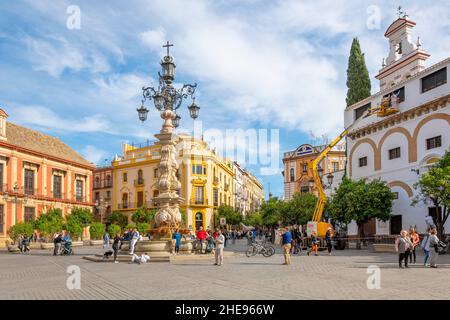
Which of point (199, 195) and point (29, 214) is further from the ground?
point (199, 195)

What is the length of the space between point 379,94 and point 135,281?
25063 millimetres

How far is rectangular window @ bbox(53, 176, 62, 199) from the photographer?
48719 millimetres

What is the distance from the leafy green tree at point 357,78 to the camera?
39.8 m

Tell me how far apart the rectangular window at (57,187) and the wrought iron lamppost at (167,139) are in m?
30.1

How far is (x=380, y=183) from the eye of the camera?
94.7ft

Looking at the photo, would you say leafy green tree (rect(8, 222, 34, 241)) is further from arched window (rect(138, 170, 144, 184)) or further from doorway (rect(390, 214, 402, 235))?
arched window (rect(138, 170, 144, 184))

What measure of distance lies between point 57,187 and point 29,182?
4.45m

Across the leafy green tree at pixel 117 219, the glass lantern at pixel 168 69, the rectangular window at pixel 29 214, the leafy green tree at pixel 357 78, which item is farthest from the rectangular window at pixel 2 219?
the leafy green tree at pixel 357 78

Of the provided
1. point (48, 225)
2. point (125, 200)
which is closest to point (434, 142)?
point (48, 225)

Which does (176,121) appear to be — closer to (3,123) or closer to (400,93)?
(400,93)

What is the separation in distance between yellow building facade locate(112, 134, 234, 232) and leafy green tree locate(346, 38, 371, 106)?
2571 centimetres

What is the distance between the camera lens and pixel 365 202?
91.6 feet

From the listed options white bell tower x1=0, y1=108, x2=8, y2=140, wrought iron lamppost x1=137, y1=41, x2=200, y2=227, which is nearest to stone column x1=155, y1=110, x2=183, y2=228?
wrought iron lamppost x1=137, y1=41, x2=200, y2=227
